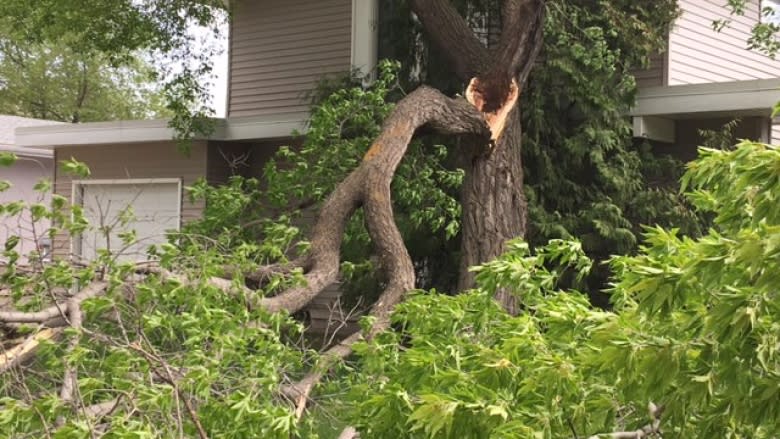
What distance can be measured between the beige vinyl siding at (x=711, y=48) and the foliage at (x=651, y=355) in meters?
8.50

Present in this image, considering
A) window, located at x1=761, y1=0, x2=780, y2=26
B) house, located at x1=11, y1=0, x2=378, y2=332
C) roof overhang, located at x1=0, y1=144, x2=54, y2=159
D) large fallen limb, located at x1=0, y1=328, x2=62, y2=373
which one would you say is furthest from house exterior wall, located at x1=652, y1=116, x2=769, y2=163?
roof overhang, located at x1=0, y1=144, x2=54, y2=159

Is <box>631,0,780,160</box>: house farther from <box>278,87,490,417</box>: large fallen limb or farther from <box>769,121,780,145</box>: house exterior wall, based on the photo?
<box>278,87,490,417</box>: large fallen limb

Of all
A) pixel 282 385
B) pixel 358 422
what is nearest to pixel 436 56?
pixel 282 385

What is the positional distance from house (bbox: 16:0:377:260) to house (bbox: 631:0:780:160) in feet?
15.3

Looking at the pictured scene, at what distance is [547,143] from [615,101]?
0.93 meters

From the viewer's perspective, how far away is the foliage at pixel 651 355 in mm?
2666

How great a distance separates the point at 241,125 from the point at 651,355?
12.5m

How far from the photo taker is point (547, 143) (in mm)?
11773

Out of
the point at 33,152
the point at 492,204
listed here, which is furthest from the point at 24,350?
the point at 33,152

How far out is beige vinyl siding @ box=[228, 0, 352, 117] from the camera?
49.2 ft

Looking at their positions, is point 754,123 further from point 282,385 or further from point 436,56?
point 282,385

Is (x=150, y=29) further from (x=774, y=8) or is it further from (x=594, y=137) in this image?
(x=774, y=8)

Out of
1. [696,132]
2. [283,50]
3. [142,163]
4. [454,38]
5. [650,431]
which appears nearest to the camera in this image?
[650,431]

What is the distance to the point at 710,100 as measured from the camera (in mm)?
10977
